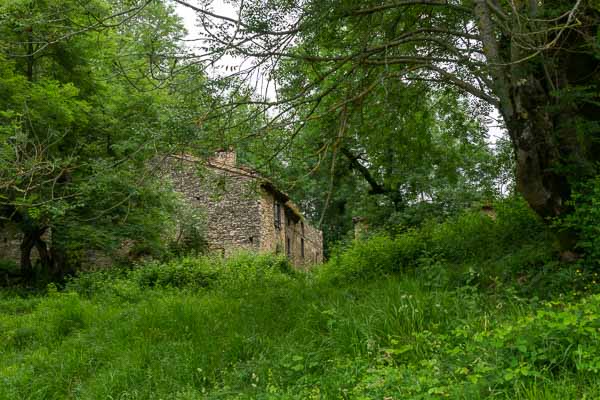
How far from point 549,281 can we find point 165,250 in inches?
593

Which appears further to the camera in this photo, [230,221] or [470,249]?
[230,221]

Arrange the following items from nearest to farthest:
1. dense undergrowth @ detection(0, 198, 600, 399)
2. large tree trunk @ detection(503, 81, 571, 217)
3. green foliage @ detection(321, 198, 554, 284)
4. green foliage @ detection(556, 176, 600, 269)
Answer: dense undergrowth @ detection(0, 198, 600, 399) < green foliage @ detection(556, 176, 600, 269) < large tree trunk @ detection(503, 81, 571, 217) < green foliage @ detection(321, 198, 554, 284)

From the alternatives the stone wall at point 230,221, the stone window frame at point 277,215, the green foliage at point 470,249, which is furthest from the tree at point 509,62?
the stone window frame at point 277,215

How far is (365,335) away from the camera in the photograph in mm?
5551

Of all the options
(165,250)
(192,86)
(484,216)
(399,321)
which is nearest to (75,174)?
(165,250)

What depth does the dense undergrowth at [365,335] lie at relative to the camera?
4.02 metres

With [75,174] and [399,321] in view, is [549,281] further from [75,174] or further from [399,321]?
[75,174]

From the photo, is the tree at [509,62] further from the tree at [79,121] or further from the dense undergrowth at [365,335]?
the tree at [79,121]

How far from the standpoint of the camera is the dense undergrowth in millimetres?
4023

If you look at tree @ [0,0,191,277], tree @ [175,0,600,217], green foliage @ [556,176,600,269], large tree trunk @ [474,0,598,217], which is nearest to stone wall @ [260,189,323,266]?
tree @ [0,0,191,277]

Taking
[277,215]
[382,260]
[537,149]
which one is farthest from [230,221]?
[537,149]

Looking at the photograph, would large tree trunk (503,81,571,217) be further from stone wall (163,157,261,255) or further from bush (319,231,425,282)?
stone wall (163,157,261,255)

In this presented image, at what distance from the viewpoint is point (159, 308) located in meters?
8.31

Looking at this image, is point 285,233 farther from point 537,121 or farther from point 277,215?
point 537,121
